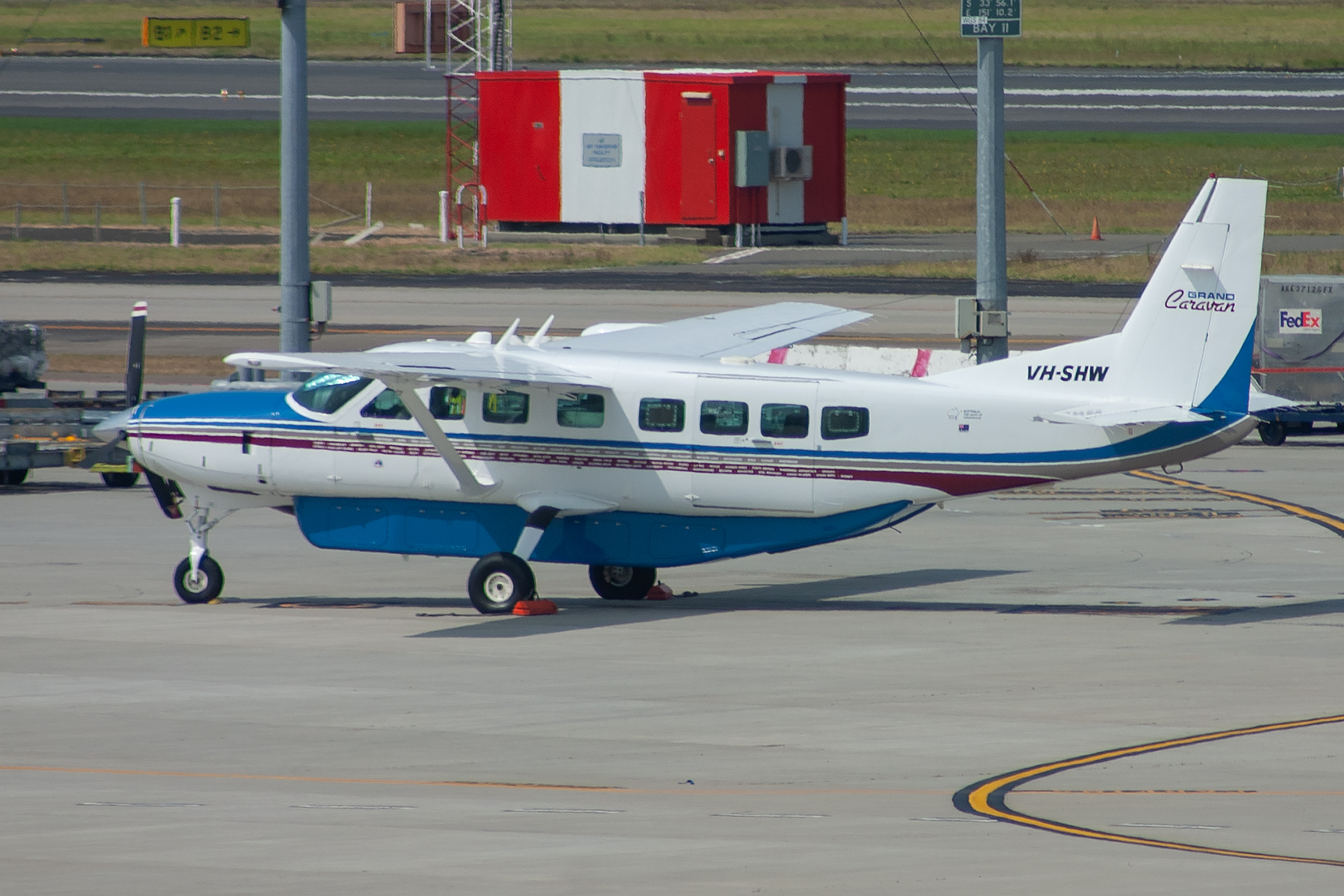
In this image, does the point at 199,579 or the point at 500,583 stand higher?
the point at 500,583

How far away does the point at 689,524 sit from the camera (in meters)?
18.5

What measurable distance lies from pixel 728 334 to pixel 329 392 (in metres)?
4.61

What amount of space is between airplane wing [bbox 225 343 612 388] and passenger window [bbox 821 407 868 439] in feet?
7.50

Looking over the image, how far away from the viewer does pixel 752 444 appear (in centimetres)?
1812

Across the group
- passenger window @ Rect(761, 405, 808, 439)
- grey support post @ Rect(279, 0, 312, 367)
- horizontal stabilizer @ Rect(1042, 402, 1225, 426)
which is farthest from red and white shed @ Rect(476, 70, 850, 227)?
horizontal stabilizer @ Rect(1042, 402, 1225, 426)

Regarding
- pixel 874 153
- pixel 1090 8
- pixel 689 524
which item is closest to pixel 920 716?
pixel 689 524

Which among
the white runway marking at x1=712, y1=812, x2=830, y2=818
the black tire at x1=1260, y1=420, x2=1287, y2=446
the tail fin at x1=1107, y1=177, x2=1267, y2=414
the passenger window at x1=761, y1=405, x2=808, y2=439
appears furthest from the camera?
the black tire at x1=1260, y1=420, x2=1287, y2=446

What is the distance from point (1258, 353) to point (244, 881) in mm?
25253

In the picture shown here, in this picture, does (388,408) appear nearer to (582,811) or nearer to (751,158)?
(582,811)

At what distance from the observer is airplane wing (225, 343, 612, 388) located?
16594 millimetres

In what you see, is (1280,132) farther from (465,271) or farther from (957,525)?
(957,525)

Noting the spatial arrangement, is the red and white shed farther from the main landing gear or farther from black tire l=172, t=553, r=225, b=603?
the main landing gear

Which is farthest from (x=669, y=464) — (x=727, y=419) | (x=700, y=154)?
(x=700, y=154)

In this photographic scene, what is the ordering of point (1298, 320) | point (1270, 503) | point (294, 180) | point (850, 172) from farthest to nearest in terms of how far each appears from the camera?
point (850, 172), point (1298, 320), point (294, 180), point (1270, 503)
